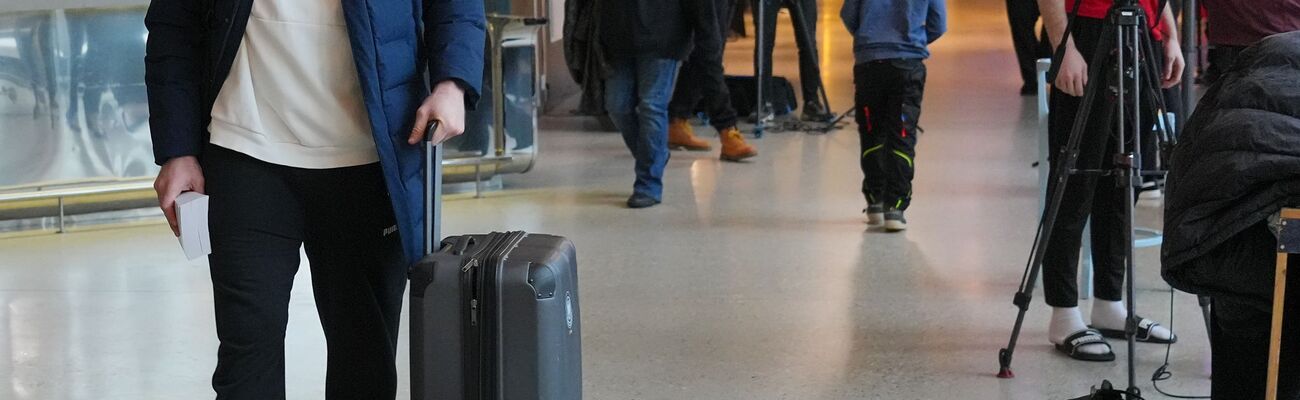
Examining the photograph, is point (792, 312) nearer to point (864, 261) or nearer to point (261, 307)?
point (864, 261)

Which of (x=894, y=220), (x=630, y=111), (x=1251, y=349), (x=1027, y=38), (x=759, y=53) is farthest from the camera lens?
(x=1027, y=38)

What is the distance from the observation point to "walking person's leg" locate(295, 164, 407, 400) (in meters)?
2.45

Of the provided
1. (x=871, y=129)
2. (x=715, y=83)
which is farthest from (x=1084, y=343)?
(x=715, y=83)

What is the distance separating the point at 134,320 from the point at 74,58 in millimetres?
1861

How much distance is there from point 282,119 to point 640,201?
158 inches

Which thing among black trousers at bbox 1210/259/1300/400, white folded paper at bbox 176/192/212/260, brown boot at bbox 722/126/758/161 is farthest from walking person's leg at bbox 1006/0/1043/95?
white folded paper at bbox 176/192/212/260

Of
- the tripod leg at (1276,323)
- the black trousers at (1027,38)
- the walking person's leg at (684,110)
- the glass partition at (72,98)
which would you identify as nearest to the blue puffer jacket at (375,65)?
the tripod leg at (1276,323)

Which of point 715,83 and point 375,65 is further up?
point 375,65

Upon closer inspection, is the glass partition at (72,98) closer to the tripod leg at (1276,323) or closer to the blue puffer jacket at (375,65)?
the blue puffer jacket at (375,65)

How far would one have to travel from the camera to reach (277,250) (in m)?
2.43

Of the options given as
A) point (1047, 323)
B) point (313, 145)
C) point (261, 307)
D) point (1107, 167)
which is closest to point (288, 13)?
point (313, 145)

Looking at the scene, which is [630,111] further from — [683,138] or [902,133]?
[683,138]

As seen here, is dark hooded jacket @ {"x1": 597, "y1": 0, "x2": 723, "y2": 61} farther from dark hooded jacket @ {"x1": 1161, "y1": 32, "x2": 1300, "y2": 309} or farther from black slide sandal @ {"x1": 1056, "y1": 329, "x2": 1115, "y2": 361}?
dark hooded jacket @ {"x1": 1161, "y1": 32, "x2": 1300, "y2": 309}

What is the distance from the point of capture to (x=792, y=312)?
14.5ft
